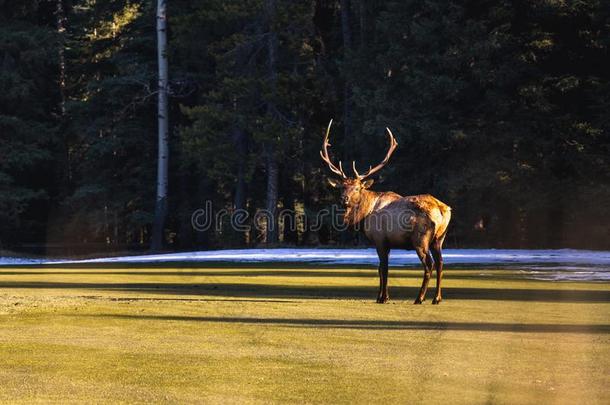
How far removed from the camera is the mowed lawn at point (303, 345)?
10484 mm

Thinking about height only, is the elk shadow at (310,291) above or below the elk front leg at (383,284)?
below

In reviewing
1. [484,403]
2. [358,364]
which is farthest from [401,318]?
[484,403]

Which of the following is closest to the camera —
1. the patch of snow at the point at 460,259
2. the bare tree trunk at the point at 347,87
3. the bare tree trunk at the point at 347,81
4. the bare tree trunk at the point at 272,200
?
the patch of snow at the point at 460,259

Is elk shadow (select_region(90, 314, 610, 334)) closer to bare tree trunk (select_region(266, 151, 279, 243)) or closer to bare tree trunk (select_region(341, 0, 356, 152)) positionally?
bare tree trunk (select_region(266, 151, 279, 243))

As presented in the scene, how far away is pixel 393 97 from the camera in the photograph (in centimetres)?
5284

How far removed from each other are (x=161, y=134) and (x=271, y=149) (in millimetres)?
5764

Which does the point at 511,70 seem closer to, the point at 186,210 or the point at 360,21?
the point at 360,21

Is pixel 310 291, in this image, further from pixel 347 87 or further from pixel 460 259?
pixel 347 87

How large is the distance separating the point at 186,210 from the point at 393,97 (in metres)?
16.4

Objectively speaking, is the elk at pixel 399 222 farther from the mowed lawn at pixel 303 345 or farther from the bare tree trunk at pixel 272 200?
the bare tree trunk at pixel 272 200

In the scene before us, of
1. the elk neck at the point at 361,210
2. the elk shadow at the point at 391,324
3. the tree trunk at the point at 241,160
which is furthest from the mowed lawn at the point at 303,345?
the tree trunk at the point at 241,160

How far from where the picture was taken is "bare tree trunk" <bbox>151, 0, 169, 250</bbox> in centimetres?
5872

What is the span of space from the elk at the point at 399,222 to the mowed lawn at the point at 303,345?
739 millimetres

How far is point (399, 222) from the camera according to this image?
21.5 m
